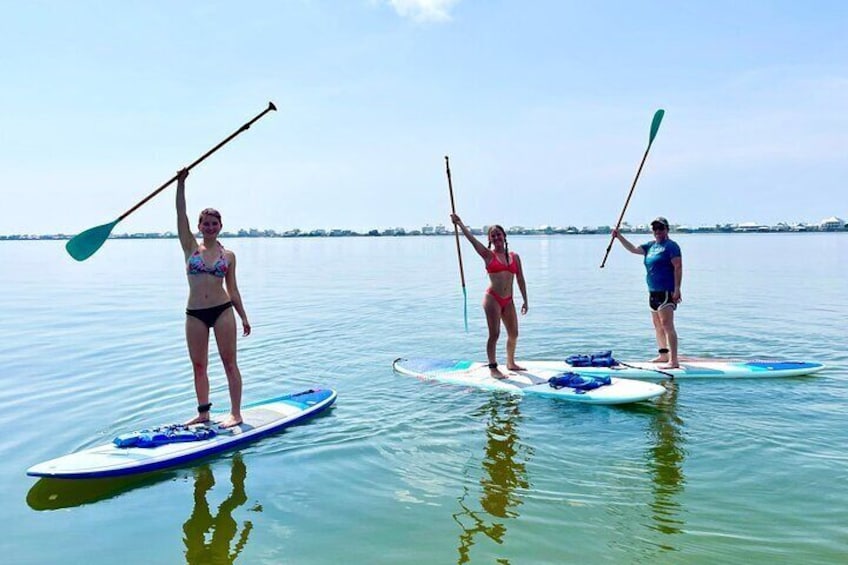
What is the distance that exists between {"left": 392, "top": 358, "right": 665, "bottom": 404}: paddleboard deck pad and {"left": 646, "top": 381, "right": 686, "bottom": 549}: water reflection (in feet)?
1.29

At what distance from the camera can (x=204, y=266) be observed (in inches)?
256

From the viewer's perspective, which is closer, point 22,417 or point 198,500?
point 198,500

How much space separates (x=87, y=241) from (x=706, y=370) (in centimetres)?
903

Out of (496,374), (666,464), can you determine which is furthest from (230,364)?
(666,464)

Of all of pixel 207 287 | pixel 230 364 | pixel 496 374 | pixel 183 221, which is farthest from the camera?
pixel 496 374

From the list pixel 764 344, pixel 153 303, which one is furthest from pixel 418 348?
pixel 153 303

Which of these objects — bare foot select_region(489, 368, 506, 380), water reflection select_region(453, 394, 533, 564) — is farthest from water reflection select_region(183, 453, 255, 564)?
bare foot select_region(489, 368, 506, 380)

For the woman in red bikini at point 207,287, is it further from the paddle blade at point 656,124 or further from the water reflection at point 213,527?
the paddle blade at point 656,124

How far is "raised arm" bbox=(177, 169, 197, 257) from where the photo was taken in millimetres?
6434

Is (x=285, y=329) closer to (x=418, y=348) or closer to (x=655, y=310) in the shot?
(x=418, y=348)

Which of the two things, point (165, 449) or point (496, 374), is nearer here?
point (165, 449)

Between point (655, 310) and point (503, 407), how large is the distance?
3.34 meters

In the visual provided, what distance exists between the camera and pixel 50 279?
3709cm

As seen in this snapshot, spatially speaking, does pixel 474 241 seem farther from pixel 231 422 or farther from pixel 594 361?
pixel 231 422
